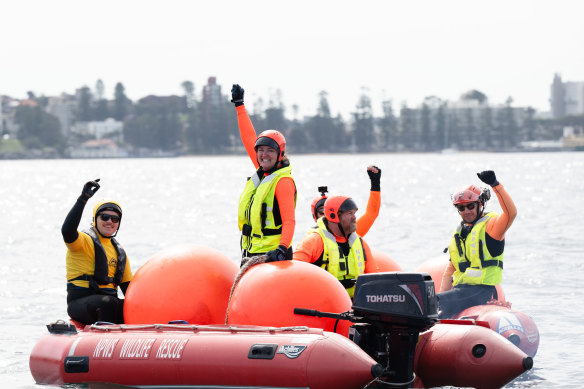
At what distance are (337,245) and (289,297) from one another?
3.04ft

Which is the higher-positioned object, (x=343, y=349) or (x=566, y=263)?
(x=343, y=349)

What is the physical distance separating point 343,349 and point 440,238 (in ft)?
57.2

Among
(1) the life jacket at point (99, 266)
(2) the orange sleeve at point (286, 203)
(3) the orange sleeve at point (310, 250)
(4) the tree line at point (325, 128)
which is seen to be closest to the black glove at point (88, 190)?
(1) the life jacket at point (99, 266)

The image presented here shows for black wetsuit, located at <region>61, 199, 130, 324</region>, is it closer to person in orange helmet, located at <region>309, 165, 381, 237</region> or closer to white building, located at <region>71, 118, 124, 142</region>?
person in orange helmet, located at <region>309, 165, 381, 237</region>

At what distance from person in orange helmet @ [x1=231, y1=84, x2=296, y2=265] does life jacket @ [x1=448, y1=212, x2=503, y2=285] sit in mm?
1980

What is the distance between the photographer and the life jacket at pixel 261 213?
7.02 meters

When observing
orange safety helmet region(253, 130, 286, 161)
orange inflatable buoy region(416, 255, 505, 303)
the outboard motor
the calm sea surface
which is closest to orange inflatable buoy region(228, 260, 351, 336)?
the outboard motor

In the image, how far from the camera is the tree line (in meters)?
132

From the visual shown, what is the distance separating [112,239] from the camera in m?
7.55

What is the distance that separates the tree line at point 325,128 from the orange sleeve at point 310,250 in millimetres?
122676

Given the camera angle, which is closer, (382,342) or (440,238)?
(382,342)

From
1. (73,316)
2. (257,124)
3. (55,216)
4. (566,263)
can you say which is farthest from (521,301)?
(257,124)

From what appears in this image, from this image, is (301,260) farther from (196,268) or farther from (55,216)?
(55,216)

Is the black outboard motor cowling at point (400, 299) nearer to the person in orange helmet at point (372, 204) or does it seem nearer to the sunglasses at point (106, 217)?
the person in orange helmet at point (372, 204)
